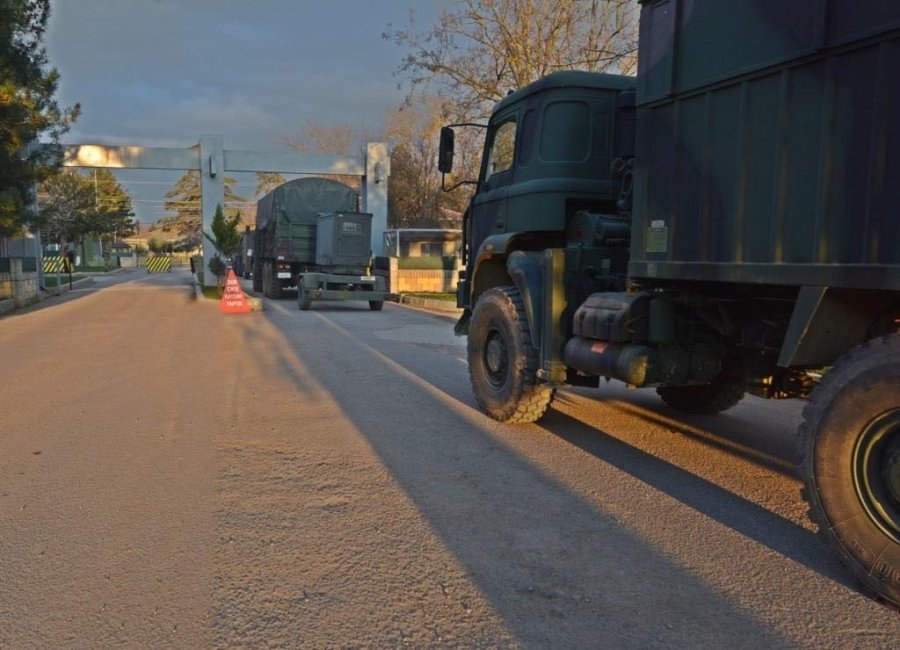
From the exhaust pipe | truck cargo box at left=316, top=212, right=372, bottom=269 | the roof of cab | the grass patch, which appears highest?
the roof of cab

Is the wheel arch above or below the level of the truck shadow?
above

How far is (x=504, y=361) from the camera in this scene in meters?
6.72

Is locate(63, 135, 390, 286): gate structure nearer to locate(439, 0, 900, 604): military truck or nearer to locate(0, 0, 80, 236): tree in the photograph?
locate(0, 0, 80, 236): tree

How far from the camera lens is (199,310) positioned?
19.5 meters

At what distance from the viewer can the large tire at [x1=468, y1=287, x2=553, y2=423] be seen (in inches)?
248

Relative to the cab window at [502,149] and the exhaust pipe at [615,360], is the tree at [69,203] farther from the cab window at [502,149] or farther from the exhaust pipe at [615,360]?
the exhaust pipe at [615,360]

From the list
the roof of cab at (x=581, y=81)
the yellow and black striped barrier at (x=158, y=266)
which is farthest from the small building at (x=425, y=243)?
the yellow and black striped barrier at (x=158, y=266)

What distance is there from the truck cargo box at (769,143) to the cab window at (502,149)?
6.88ft

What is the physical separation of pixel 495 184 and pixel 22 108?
14300mm

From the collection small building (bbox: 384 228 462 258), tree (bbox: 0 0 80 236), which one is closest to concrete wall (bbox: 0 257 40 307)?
tree (bbox: 0 0 80 236)

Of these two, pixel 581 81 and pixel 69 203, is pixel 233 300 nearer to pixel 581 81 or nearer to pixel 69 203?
pixel 581 81

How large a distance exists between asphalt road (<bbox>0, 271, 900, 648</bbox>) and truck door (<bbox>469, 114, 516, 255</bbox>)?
1886mm

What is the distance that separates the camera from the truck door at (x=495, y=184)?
700 cm

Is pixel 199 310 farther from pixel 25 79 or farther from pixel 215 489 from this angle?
pixel 215 489
